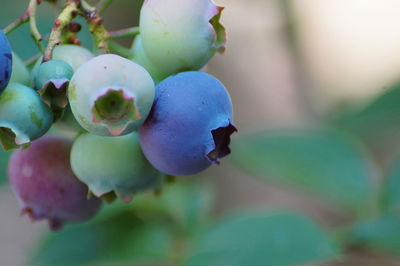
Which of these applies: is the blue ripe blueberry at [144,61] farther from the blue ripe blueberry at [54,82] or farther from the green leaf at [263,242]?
the green leaf at [263,242]

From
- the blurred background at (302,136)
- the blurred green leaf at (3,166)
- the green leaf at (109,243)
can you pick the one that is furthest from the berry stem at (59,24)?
the green leaf at (109,243)

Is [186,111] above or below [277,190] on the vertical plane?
above

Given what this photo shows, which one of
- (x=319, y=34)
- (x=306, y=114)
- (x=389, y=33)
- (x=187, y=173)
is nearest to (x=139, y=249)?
(x=187, y=173)

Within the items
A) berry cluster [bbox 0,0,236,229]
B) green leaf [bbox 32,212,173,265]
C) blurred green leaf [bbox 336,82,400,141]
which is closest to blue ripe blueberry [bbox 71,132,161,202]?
berry cluster [bbox 0,0,236,229]

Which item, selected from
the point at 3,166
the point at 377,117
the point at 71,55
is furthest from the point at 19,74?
the point at 377,117

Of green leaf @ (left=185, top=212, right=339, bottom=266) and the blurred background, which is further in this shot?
the blurred background

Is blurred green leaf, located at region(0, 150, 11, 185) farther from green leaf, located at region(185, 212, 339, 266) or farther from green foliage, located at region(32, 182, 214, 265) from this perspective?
green leaf, located at region(185, 212, 339, 266)

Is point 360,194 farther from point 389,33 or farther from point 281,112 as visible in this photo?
point 281,112
